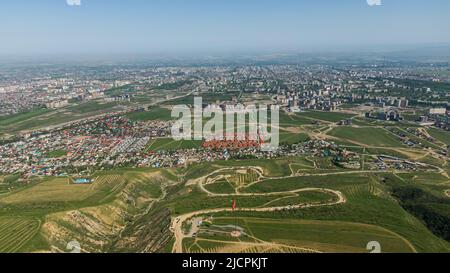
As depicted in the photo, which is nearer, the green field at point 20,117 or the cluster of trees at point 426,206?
the cluster of trees at point 426,206

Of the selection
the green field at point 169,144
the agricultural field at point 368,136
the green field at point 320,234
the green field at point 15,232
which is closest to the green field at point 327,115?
the agricultural field at point 368,136

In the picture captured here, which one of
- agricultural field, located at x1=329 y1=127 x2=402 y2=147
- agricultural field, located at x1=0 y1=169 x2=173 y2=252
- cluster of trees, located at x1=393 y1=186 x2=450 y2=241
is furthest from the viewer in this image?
agricultural field, located at x1=329 y1=127 x2=402 y2=147

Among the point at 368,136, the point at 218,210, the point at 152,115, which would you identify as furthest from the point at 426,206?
the point at 152,115

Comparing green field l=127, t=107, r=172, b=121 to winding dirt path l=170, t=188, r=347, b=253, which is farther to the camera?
green field l=127, t=107, r=172, b=121

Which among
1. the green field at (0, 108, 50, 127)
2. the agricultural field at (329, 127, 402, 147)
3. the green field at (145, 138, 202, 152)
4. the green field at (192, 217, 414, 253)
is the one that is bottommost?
the green field at (192, 217, 414, 253)

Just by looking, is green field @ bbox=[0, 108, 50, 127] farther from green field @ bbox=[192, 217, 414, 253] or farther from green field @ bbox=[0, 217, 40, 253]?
green field @ bbox=[192, 217, 414, 253]

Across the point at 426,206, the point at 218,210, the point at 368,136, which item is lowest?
the point at 218,210

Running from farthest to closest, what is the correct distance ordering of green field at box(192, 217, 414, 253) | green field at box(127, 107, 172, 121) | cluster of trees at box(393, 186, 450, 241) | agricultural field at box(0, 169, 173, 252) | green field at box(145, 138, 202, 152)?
green field at box(127, 107, 172, 121) → green field at box(145, 138, 202, 152) → cluster of trees at box(393, 186, 450, 241) → agricultural field at box(0, 169, 173, 252) → green field at box(192, 217, 414, 253)

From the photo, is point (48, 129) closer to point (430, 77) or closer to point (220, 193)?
point (220, 193)

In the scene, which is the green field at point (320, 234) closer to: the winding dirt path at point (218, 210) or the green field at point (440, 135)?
the winding dirt path at point (218, 210)

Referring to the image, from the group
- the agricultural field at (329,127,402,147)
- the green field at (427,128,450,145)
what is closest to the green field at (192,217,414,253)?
the agricultural field at (329,127,402,147)

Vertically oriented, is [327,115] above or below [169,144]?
above

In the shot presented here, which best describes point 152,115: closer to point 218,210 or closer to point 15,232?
point 218,210
